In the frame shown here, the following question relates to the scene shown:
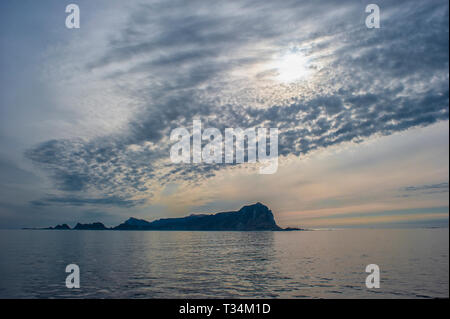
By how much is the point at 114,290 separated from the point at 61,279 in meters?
11.0

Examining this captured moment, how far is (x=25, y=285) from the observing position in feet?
103

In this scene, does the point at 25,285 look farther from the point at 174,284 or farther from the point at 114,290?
the point at 174,284

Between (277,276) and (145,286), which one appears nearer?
(145,286)

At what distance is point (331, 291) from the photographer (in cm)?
2973
